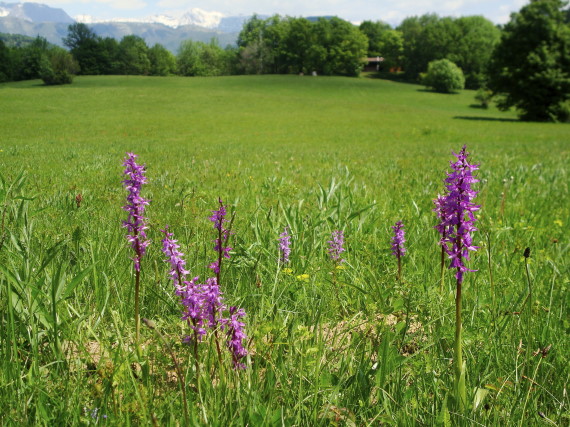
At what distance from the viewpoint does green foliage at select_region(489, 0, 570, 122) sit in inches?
1676

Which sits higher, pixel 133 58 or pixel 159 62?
pixel 159 62

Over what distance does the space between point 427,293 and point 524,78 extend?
50.0 metres

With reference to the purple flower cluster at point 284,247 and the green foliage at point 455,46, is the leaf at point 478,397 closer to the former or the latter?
the purple flower cluster at point 284,247

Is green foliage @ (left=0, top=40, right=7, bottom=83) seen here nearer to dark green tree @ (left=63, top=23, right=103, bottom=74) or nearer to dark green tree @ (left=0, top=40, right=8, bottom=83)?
dark green tree @ (left=0, top=40, right=8, bottom=83)

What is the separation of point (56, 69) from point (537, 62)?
180 ft

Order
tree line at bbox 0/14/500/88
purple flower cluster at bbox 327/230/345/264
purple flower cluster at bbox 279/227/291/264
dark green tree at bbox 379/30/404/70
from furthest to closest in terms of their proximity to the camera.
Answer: dark green tree at bbox 379/30/404/70 → tree line at bbox 0/14/500/88 → purple flower cluster at bbox 327/230/345/264 → purple flower cluster at bbox 279/227/291/264

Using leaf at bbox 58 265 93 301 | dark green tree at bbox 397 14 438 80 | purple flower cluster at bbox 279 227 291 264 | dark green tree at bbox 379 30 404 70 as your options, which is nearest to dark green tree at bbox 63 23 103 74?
dark green tree at bbox 397 14 438 80

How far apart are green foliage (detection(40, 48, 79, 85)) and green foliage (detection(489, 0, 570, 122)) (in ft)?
168

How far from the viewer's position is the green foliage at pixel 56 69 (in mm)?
50291

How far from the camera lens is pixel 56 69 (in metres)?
53.4

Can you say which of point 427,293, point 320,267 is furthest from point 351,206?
point 427,293

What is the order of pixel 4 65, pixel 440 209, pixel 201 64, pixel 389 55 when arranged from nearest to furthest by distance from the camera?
pixel 440 209, pixel 4 65, pixel 201 64, pixel 389 55

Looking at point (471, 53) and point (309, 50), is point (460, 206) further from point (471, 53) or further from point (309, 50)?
point (471, 53)

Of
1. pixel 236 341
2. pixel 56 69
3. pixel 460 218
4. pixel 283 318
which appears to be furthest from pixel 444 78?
pixel 236 341
